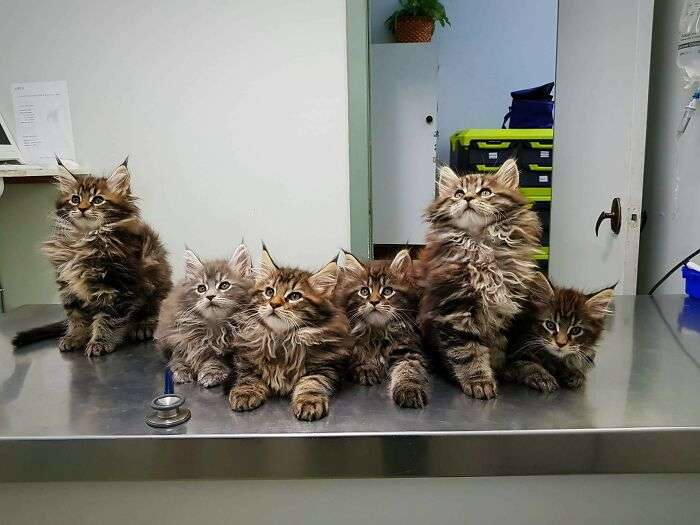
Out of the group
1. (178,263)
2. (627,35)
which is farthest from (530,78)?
(178,263)

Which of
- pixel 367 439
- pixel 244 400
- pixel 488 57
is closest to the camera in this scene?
pixel 367 439

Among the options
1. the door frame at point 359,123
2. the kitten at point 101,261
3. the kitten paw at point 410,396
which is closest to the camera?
the kitten paw at point 410,396

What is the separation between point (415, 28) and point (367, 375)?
12.4 ft

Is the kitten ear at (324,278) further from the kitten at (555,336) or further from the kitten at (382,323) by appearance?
the kitten at (555,336)

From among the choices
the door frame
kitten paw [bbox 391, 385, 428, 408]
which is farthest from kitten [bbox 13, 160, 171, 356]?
the door frame

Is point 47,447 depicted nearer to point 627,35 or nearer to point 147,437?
point 147,437

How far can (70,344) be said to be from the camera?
1.15 meters

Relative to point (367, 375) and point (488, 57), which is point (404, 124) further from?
point (367, 375)

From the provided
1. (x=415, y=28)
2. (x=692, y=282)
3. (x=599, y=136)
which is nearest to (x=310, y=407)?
(x=692, y=282)

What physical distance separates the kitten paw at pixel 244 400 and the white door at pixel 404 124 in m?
3.07

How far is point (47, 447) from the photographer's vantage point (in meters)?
0.74

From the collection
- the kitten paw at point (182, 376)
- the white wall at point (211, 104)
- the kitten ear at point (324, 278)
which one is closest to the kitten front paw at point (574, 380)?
the kitten ear at point (324, 278)

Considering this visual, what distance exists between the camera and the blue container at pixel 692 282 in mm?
1498

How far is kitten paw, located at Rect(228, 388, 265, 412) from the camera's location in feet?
2.71
